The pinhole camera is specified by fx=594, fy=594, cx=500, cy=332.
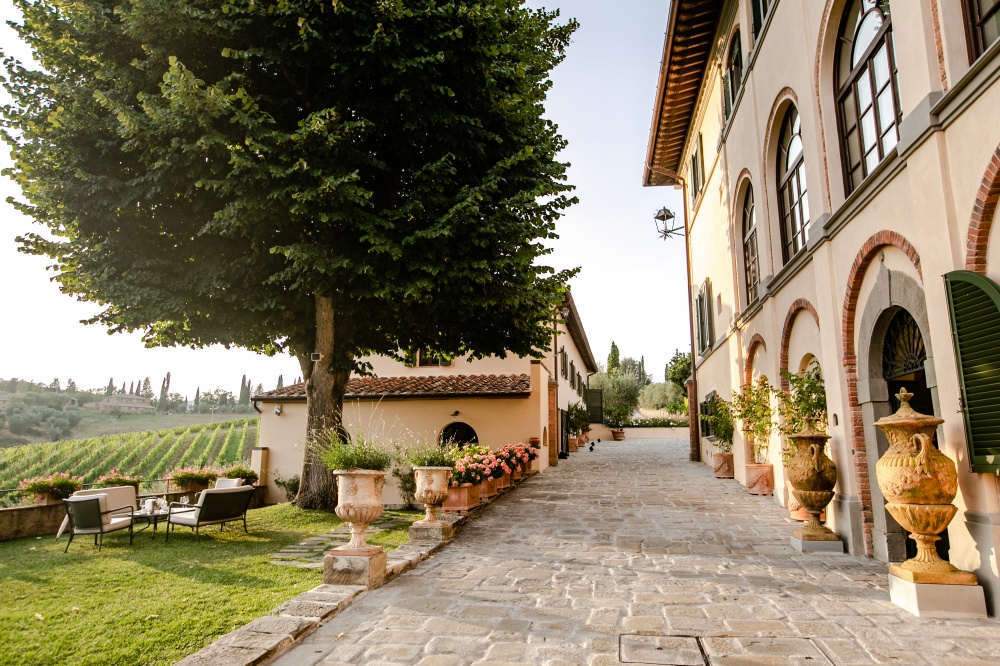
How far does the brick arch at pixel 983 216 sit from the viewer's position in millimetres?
4000

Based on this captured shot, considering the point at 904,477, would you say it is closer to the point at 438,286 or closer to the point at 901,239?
the point at 901,239

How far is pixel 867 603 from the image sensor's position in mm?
4609

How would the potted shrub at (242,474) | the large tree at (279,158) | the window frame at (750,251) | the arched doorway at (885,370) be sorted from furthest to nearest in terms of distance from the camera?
the potted shrub at (242,474) → the window frame at (750,251) → the large tree at (279,158) → the arched doorway at (885,370)

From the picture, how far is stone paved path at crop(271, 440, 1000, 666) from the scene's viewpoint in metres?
3.67

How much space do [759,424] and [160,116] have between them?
32.5 ft

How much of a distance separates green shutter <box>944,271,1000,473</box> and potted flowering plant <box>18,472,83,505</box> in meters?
13.0

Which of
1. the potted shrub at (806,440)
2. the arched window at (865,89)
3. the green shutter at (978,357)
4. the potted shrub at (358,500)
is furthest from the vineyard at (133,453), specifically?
the green shutter at (978,357)

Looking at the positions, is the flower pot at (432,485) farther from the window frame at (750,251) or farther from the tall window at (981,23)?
the window frame at (750,251)

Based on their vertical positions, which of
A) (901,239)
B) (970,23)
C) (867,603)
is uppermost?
(970,23)

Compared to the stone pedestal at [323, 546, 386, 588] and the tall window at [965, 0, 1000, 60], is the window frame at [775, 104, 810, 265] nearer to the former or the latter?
the tall window at [965, 0, 1000, 60]

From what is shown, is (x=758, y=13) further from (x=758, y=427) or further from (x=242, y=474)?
(x=242, y=474)

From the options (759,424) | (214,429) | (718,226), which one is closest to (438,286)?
(759,424)

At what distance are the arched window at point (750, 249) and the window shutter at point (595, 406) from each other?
26.0 m

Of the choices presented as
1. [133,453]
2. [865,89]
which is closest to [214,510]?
[865,89]
